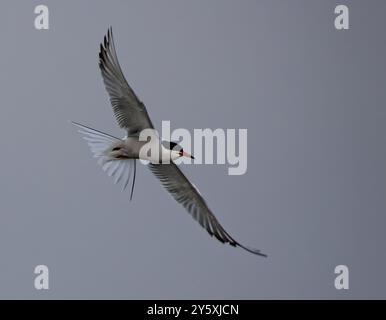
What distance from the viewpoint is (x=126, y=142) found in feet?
18.0

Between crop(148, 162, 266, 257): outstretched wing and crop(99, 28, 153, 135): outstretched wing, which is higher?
crop(99, 28, 153, 135): outstretched wing

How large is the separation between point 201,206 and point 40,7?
206cm

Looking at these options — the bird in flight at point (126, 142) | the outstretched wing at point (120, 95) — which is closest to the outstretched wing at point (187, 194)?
the bird in flight at point (126, 142)

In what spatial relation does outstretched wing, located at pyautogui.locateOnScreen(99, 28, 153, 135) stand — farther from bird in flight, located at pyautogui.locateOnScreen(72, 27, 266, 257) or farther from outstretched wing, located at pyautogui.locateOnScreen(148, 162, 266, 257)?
outstretched wing, located at pyautogui.locateOnScreen(148, 162, 266, 257)

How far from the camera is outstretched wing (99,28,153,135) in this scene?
5.28 m

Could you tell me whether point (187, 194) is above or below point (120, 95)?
below

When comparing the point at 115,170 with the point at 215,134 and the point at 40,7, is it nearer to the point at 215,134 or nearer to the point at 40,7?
the point at 215,134

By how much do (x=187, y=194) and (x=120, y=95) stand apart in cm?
84

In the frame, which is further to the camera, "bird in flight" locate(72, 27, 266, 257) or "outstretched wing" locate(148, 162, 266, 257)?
"outstretched wing" locate(148, 162, 266, 257)

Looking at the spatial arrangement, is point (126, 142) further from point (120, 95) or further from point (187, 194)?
point (187, 194)

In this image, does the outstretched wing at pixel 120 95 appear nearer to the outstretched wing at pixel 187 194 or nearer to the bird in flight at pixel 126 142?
the bird in flight at pixel 126 142

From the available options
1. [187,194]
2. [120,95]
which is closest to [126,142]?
[120,95]

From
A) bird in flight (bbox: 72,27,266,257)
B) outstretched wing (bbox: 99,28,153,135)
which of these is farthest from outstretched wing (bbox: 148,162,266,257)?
outstretched wing (bbox: 99,28,153,135)

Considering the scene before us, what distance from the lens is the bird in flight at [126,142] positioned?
5293 millimetres
